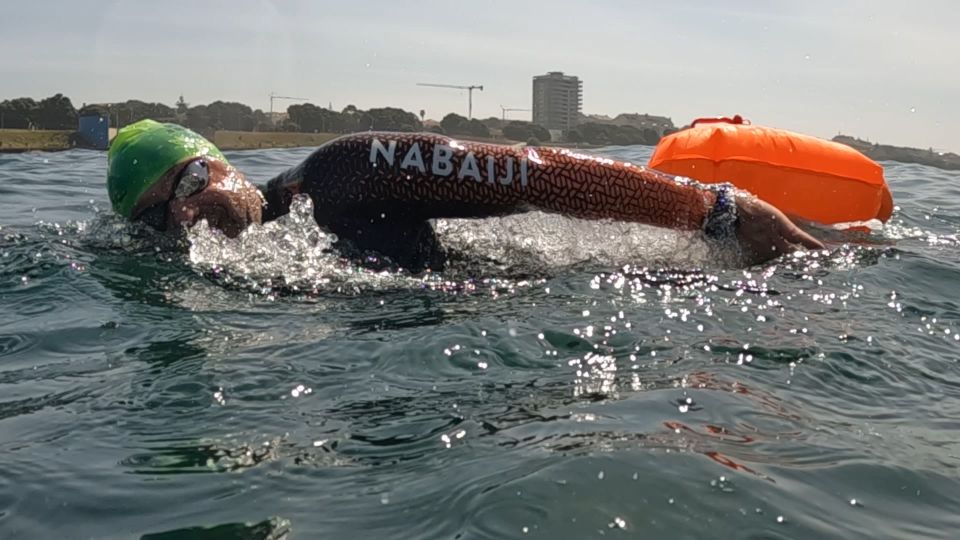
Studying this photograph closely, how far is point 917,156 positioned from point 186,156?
67.8ft

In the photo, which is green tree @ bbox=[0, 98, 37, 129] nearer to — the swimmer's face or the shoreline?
the shoreline

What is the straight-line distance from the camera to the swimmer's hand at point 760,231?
5.83 m

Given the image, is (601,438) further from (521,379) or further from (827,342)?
(827,342)

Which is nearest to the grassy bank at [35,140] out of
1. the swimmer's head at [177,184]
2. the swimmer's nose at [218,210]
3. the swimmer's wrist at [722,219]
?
the swimmer's head at [177,184]

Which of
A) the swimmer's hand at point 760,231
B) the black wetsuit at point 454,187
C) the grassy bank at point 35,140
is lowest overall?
the swimmer's hand at point 760,231

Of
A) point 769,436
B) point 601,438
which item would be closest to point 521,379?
point 601,438

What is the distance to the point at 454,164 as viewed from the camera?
561 centimetres

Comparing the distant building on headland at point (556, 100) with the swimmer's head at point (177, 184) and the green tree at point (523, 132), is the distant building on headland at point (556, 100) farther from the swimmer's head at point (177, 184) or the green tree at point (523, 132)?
the swimmer's head at point (177, 184)

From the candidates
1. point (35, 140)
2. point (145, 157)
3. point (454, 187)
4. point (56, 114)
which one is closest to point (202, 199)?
point (145, 157)

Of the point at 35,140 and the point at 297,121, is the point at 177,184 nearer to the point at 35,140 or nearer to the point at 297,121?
the point at 35,140

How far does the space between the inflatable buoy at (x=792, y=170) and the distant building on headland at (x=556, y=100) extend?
49.8 metres

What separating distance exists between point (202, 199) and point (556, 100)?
2116 inches

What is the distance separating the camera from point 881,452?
2.99 meters

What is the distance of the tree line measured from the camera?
41119 millimetres
